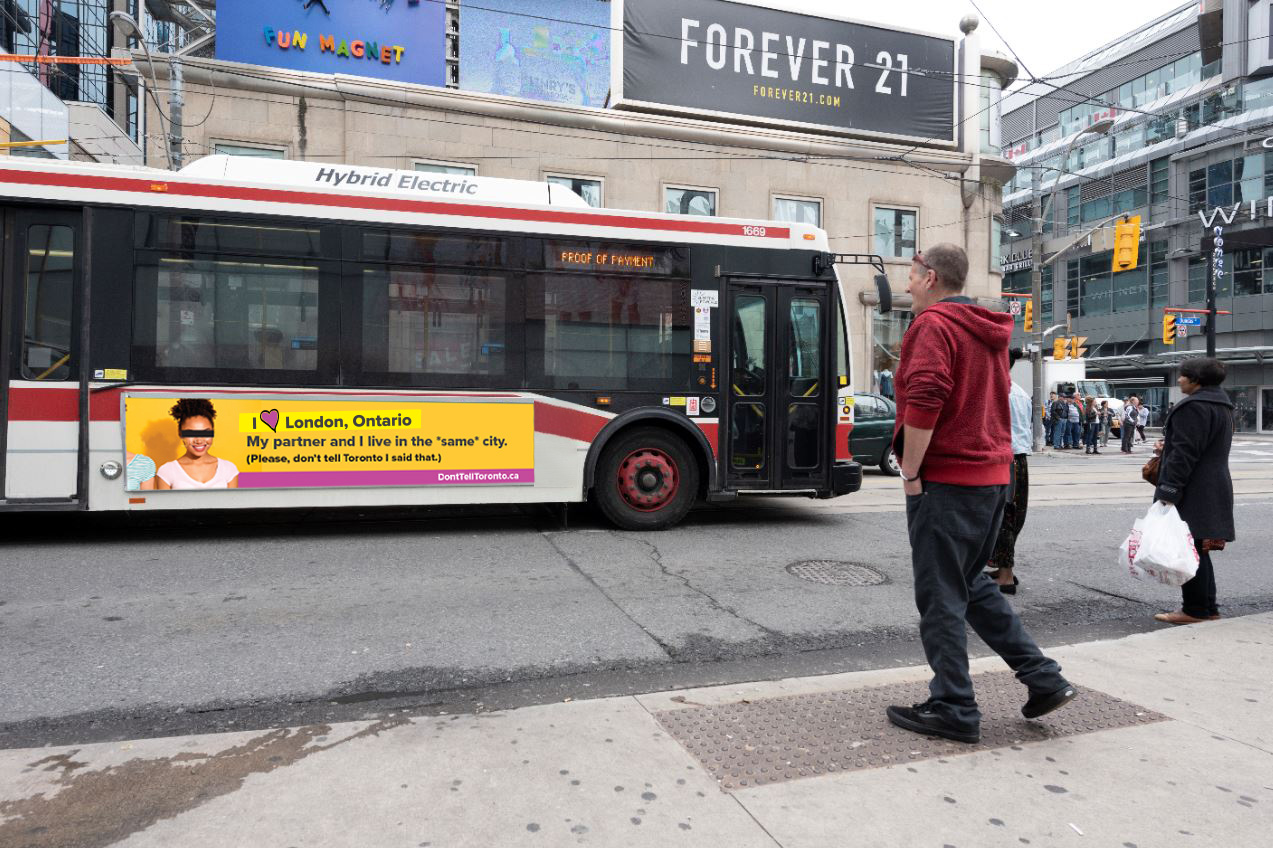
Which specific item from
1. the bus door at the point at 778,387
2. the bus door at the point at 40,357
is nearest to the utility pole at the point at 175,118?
the bus door at the point at 40,357

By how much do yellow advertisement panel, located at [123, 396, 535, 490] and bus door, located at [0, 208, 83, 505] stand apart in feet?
1.54

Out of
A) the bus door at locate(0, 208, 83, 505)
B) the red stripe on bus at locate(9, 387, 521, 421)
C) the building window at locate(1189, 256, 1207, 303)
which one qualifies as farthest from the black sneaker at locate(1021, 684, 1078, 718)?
the building window at locate(1189, 256, 1207, 303)

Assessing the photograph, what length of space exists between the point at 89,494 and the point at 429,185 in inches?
152

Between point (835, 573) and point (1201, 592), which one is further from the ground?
point (1201, 592)

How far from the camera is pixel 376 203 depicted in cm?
736

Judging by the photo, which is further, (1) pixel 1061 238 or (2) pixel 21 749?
(1) pixel 1061 238

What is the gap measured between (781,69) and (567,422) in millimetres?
18101

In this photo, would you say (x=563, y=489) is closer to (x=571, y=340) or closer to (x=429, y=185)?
(x=571, y=340)

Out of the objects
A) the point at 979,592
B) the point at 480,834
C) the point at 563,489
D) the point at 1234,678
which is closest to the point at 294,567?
the point at 563,489

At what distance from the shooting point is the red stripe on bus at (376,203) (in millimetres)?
6781

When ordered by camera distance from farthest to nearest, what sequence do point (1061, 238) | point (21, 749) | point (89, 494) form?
point (1061, 238)
point (89, 494)
point (21, 749)

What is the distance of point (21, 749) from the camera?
10.0 feet

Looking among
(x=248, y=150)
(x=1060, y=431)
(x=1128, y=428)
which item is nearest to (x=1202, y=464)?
(x=248, y=150)

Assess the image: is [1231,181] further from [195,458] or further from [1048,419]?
[195,458]
